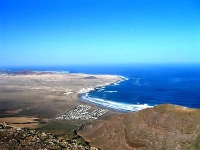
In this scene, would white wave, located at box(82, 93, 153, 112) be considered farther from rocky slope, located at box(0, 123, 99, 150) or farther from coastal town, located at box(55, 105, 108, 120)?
rocky slope, located at box(0, 123, 99, 150)

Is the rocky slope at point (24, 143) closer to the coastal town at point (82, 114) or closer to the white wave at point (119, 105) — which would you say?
the coastal town at point (82, 114)

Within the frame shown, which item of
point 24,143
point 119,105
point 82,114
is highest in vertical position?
point 24,143

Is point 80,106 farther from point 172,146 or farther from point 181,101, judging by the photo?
point 172,146

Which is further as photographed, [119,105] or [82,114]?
[119,105]

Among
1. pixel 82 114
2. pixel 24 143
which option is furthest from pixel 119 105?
pixel 24 143

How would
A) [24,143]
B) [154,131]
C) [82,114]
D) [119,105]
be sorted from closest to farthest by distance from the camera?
[24,143], [154,131], [82,114], [119,105]

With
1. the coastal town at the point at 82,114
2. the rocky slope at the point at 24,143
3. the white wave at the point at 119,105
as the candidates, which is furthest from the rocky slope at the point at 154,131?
the white wave at the point at 119,105

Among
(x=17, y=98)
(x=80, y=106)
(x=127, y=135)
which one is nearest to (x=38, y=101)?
(x=17, y=98)

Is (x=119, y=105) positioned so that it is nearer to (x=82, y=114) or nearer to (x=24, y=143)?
(x=82, y=114)
